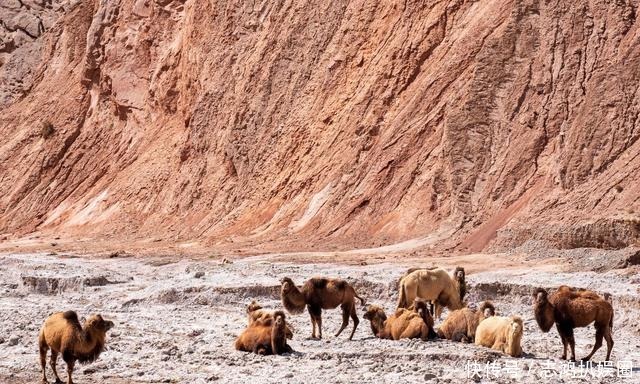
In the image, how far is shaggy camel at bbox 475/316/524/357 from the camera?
36.0ft

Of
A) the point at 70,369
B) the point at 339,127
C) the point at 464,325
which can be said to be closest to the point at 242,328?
the point at 464,325

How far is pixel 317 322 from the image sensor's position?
12891 millimetres

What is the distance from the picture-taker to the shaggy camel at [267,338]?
11359 mm

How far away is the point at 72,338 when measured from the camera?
9.64 meters

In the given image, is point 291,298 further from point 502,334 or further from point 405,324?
point 502,334

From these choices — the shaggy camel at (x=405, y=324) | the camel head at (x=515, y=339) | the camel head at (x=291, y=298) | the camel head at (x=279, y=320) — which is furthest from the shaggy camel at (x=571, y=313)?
the camel head at (x=291, y=298)

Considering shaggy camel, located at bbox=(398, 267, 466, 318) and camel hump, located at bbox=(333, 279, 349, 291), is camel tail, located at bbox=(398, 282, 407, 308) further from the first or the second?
camel hump, located at bbox=(333, 279, 349, 291)

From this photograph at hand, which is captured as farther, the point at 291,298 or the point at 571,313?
the point at 291,298

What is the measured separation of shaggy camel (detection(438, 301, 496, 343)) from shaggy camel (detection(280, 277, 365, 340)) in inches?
45.3

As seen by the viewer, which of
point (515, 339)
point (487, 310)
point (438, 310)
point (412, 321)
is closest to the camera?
point (515, 339)

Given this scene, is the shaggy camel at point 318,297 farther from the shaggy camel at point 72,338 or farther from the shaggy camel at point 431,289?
the shaggy camel at point 72,338

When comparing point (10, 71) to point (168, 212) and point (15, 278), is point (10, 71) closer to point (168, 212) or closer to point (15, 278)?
point (168, 212)

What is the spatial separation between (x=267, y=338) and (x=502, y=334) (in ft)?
8.37

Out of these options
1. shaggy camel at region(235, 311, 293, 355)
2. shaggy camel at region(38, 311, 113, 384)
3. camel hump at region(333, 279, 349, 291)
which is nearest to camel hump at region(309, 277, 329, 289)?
camel hump at region(333, 279, 349, 291)
